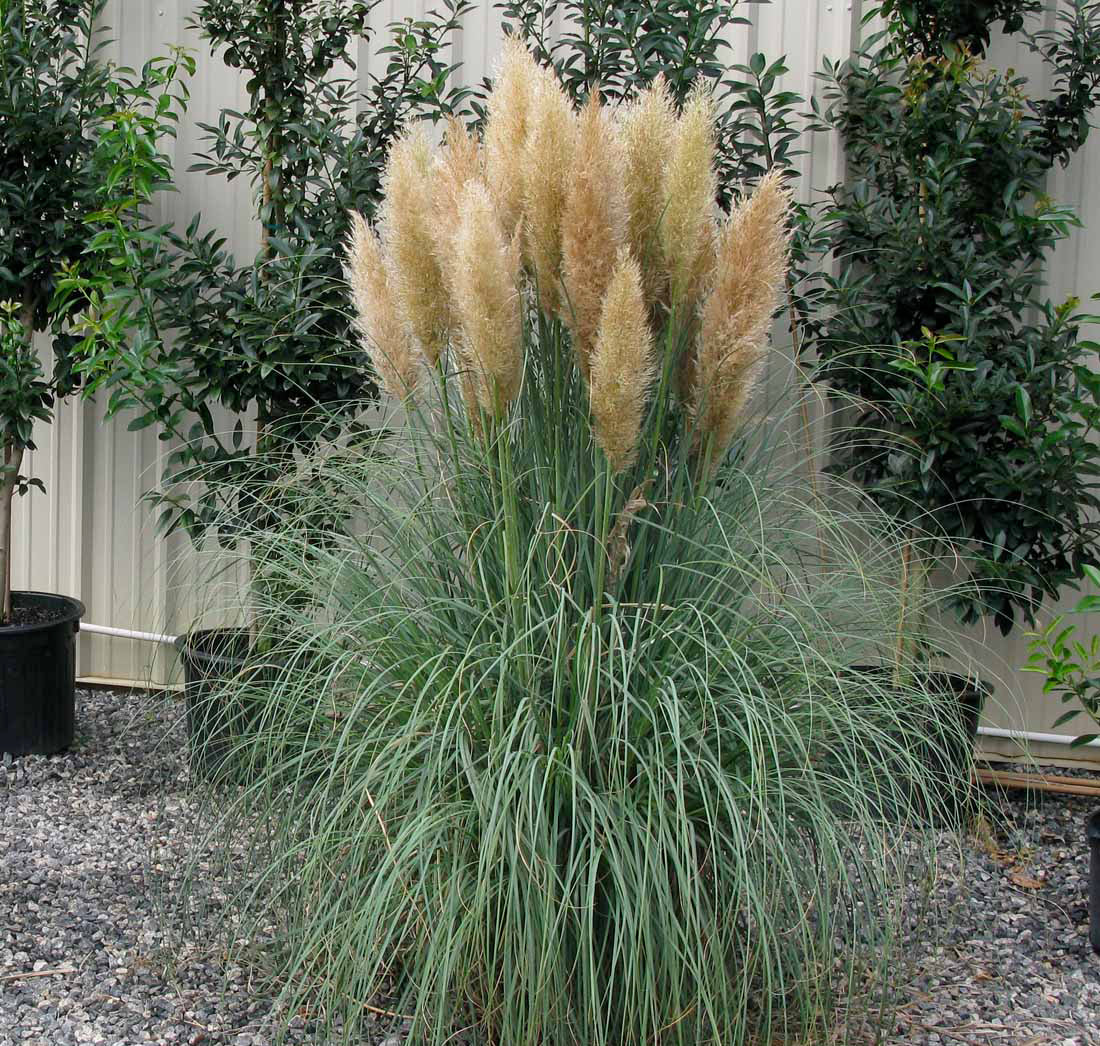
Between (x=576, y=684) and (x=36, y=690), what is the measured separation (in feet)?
7.84

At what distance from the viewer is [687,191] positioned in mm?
2004

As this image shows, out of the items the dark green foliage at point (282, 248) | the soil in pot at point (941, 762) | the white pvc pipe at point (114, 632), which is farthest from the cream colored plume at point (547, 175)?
the white pvc pipe at point (114, 632)

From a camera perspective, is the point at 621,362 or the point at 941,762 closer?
the point at 621,362

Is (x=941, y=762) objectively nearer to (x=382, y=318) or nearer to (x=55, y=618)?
(x=382, y=318)

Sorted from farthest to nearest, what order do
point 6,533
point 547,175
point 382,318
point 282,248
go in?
point 6,533, point 282,248, point 382,318, point 547,175

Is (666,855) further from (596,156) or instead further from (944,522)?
(944,522)

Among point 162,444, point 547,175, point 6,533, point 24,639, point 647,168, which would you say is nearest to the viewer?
point 547,175

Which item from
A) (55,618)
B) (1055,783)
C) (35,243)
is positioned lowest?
(1055,783)

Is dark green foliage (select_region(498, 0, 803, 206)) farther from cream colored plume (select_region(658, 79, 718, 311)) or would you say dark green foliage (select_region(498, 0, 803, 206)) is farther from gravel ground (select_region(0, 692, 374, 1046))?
gravel ground (select_region(0, 692, 374, 1046))

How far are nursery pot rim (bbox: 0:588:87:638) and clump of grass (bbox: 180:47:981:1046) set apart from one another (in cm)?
165

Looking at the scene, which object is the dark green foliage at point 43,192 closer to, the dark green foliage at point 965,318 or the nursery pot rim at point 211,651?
the nursery pot rim at point 211,651

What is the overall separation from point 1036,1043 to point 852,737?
723 mm

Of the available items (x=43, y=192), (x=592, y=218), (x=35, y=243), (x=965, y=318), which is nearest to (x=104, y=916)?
(x=592, y=218)

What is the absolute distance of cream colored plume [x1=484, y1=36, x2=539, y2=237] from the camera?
6.95ft
